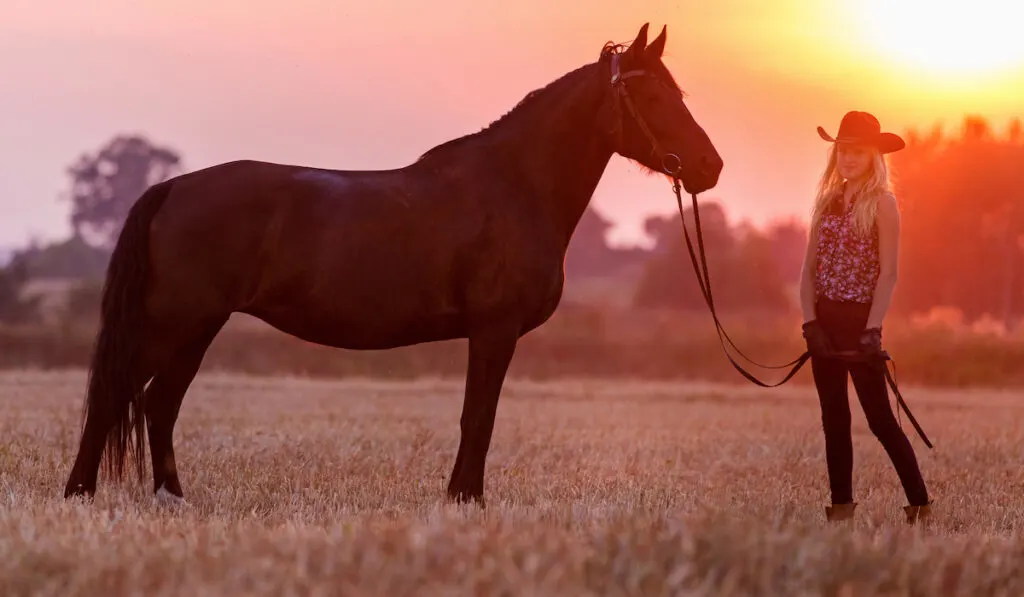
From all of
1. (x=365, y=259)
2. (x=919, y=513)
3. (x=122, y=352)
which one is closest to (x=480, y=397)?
(x=365, y=259)

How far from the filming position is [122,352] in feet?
22.7

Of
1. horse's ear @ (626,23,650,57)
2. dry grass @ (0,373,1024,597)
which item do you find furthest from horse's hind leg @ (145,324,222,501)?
horse's ear @ (626,23,650,57)

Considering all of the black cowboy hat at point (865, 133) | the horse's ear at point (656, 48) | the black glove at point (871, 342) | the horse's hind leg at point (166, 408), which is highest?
the horse's ear at point (656, 48)

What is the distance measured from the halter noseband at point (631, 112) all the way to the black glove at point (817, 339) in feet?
4.24

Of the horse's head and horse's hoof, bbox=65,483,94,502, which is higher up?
the horse's head

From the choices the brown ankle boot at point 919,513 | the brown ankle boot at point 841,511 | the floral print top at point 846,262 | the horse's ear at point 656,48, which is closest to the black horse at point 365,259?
the horse's ear at point 656,48

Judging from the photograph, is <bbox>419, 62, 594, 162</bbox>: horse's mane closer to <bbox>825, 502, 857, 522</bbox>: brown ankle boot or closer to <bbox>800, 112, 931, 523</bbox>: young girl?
<bbox>800, 112, 931, 523</bbox>: young girl

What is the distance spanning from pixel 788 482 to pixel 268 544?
18.9 feet

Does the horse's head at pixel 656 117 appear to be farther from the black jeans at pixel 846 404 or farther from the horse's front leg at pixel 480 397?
the horse's front leg at pixel 480 397

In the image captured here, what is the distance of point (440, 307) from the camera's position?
6.96m

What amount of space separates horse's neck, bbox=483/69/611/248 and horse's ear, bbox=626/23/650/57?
309 mm

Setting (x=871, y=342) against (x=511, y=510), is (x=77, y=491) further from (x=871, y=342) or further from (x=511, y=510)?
(x=871, y=342)

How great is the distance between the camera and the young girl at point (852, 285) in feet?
21.5

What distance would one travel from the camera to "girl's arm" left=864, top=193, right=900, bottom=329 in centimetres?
649
